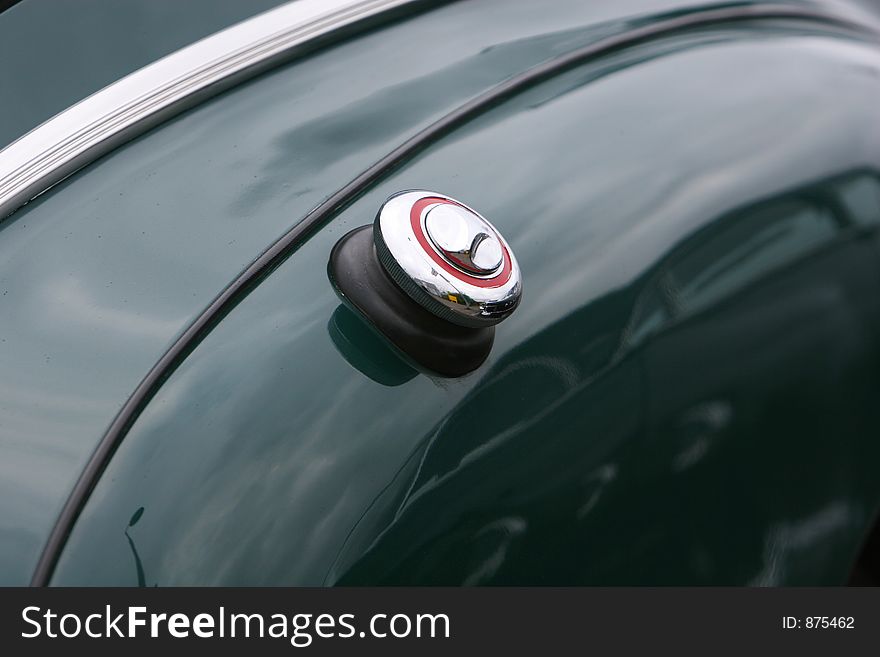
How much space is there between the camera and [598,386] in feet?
3.72

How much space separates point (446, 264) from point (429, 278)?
22 millimetres

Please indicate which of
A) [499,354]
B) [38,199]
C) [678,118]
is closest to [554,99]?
[678,118]

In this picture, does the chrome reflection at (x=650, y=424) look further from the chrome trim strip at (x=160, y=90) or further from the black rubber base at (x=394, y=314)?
the chrome trim strip at (x=160, y=90)

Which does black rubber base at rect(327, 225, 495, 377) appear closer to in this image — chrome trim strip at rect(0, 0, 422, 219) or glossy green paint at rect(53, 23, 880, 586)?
glossy green paint at rect(53, 23, 880, 586)

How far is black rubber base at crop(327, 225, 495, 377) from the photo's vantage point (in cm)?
97

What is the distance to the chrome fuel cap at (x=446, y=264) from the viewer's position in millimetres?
935

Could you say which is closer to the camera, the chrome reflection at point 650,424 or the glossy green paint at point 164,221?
the glossy green paint at point 164,221

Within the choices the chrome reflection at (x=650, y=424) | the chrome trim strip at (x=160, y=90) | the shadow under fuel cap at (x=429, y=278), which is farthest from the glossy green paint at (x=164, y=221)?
the chrome reflection at (x=650, y=424)

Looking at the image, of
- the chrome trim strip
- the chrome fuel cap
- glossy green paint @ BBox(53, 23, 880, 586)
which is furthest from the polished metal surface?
the chrome trim strip

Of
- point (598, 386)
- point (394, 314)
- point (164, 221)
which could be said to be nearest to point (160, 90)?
point (164, 221)

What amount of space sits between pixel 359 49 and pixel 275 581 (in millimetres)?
708

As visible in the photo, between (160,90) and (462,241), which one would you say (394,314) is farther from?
(160,90)

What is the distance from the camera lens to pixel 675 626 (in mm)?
1108

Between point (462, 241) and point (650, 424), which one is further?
point (650, 424)
